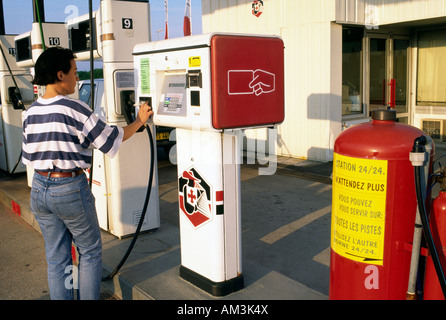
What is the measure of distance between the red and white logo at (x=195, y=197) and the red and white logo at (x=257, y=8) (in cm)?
703

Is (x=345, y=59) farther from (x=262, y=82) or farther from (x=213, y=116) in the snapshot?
(x=213, y=116)

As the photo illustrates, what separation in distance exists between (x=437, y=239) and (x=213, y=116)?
1593 mm

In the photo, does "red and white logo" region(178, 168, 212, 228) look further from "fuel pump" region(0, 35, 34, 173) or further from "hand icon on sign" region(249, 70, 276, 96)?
"fuel pump" region(0, 35, 34, 173)

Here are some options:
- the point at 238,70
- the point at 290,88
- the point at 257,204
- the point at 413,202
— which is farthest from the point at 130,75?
the point at 290,88

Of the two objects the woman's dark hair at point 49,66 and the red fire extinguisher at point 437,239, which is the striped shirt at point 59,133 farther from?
the red fire extinguisher at point 437,239

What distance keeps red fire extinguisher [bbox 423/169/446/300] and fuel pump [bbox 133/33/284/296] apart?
1.31 metres

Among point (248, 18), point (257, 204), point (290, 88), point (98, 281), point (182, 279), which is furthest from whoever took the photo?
point (248, 18)

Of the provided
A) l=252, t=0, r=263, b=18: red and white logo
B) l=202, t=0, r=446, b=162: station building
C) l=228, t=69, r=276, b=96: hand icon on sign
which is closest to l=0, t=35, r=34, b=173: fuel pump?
l=202, t=0, r=446, b=162: station building

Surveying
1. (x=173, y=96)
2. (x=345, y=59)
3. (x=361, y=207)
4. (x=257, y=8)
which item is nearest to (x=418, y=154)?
(x=361, y=207)

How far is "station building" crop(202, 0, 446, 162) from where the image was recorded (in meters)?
8.70

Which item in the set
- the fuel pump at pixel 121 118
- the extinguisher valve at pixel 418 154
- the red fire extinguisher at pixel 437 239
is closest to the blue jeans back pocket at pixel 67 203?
the fuel pump at pixel 121 118
